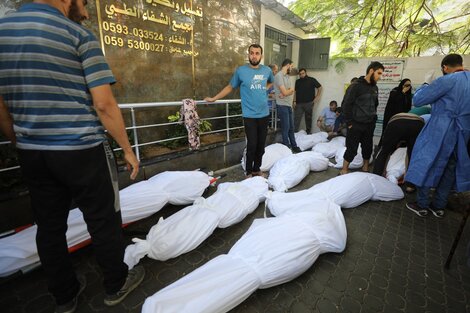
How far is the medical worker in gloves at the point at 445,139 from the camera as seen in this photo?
2518mm

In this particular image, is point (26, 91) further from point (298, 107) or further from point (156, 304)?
point (298, 107)

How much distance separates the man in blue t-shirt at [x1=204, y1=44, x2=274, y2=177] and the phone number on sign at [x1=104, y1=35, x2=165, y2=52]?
1.44 meters

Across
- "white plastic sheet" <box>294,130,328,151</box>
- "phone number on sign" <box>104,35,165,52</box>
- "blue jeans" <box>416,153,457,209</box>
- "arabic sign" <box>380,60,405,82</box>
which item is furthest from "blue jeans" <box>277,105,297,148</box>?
"arabic sign" <box>380,60,405,82</box>

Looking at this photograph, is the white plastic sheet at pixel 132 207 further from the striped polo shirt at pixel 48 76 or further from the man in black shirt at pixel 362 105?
the man in black shirt at pixel 362 105

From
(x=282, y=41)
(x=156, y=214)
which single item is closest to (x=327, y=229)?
(x=156, y=214)

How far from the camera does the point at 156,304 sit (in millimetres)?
1302

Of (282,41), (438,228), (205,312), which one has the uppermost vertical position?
(282,41)

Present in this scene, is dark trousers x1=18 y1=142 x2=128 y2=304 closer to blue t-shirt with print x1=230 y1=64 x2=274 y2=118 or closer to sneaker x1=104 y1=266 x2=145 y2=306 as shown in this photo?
sneaker x1=104 y1=266 x2=145 y2=306

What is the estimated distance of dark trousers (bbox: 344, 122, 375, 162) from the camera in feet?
12.2

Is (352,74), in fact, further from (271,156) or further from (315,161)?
(271,156)

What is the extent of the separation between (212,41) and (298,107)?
291 cm

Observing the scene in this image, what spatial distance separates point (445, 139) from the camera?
2621mm

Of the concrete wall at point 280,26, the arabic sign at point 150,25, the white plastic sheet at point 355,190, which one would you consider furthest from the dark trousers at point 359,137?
A: the concrete wall at point 280,26

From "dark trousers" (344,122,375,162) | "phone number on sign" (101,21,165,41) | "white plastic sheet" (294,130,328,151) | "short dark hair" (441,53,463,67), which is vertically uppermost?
"phone number on sign" (101,21,165,41)
